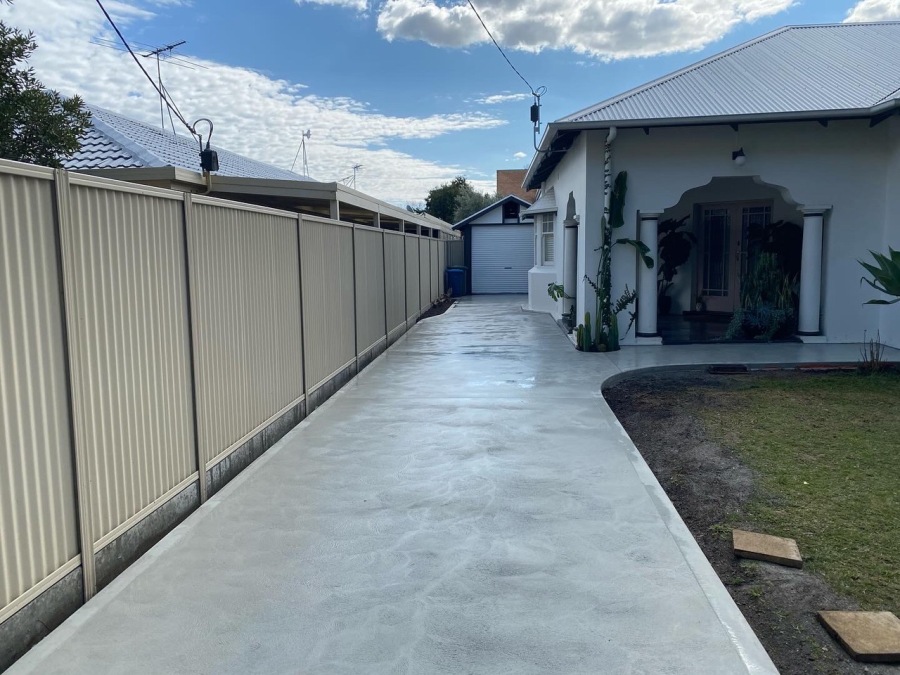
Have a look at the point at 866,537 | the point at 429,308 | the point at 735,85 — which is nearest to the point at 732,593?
the point at 866,537

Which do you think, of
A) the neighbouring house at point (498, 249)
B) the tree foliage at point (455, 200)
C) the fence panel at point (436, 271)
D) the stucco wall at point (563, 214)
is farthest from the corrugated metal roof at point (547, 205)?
the tree foliage at point (455, 200)

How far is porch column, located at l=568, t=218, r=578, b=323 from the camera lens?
46.6 ft

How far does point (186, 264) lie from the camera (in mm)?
4348

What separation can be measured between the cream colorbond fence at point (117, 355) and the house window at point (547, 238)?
13105 millimetres

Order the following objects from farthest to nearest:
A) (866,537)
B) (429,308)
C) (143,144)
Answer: (429,308) < (143,144) < (866,537)

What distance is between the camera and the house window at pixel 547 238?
18.8 m

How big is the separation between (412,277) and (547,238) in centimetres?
509

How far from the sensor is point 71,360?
10.1ft

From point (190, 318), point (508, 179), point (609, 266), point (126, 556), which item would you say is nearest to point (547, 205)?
point (609, 266)

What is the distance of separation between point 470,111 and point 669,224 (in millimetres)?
15501

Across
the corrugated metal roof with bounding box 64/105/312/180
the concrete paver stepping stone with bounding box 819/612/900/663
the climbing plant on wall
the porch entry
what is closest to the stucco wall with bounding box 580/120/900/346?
the climbing plant on wall

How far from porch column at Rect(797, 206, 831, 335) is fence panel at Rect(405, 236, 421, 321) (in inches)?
291

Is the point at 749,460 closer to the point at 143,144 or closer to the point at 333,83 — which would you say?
the point at 143,144

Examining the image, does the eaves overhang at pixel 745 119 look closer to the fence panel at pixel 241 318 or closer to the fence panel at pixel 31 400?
the fence panel at pixel 241 318
